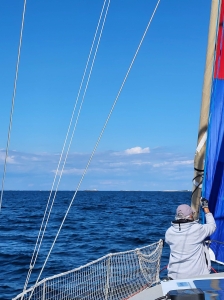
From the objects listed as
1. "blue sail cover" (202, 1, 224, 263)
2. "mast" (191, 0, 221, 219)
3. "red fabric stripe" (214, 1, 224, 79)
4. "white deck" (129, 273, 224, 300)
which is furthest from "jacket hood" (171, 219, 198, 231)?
"red fabric stripe" (214, 1, 224, 79)

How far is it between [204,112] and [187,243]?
1841 millimetres

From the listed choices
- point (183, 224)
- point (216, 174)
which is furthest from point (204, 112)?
point (183, 224)

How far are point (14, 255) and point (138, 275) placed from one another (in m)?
10.3

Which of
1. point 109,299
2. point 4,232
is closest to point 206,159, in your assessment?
point 109,299

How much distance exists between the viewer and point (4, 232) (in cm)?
2388

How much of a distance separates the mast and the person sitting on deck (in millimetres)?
893

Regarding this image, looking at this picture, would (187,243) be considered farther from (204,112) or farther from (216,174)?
(204,112)

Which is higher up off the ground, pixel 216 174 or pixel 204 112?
pixel 204 112

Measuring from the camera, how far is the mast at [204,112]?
5.54 m

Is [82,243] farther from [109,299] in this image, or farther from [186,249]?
[186,249]

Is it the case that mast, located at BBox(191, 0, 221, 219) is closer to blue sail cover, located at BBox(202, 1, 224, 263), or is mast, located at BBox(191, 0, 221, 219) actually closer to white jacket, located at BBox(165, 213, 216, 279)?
blue sail cover, located at BBox(202, 1, 224, 263)

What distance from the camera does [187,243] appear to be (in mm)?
4547

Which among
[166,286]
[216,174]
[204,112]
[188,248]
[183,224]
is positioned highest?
[204,112]

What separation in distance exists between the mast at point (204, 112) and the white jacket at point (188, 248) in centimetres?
89
